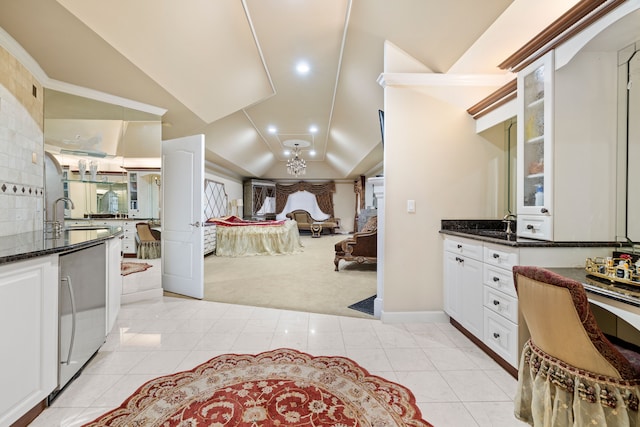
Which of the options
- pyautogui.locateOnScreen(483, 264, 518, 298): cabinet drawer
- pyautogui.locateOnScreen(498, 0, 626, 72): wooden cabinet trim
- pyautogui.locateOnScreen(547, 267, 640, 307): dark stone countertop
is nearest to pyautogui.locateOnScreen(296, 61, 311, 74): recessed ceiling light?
pyautogui.locateOnScreen(498, 0, 626, 72): wooden cabinet trim

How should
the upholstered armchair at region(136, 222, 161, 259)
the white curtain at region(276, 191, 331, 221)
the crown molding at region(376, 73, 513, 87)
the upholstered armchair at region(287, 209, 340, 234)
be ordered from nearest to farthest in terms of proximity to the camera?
the crown molding at region(376, 73, 513, 87), the upholstered armchair at region(136, 222, 161, 259), the upholstered armchair at region(287, 209, 340, 234), the white curtain at region(276, 191, 331, 221)

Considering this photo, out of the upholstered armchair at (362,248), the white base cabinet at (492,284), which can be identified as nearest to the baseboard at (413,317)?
the white base cabinet at (492,284)

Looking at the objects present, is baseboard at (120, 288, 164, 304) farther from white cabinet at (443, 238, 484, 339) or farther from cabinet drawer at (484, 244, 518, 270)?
cabinet drawer at (484, 244, 518, 270)

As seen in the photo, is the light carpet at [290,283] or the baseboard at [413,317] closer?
the baseboard at [413,317]

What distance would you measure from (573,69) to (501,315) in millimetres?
1605

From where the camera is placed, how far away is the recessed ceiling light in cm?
354

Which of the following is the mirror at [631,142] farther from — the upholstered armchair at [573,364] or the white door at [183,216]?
the white door at [183,216]

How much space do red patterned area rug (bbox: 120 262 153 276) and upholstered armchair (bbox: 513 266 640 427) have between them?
365 centimetres

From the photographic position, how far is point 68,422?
4.57 feet

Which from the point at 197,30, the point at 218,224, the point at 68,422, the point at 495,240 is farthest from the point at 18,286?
the point at 218,224

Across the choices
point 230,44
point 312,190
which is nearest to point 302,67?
point 230,44

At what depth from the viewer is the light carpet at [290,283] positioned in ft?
10.5

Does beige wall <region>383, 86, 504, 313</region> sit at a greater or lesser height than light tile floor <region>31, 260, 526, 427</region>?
greater

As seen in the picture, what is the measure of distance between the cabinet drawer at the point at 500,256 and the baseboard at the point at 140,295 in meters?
3.54
